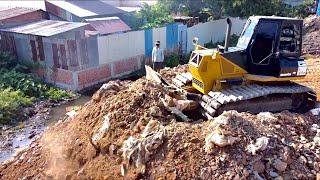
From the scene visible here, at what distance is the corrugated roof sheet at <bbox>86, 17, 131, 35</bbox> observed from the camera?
19327mm

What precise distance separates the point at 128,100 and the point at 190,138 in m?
1.95

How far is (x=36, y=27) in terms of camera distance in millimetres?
16750

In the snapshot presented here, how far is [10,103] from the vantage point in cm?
1307

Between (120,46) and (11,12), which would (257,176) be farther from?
(11,12)

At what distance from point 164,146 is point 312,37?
16.1 metres

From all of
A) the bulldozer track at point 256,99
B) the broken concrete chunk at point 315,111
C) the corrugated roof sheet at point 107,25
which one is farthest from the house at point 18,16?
the broken concrete chunk at point 315,111

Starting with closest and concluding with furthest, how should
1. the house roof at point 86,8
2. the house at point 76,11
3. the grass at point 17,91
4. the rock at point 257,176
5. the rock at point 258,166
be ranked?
the rock at point 257,176, the rock at point 258,166, the grass at point 17,91, the house at point 76,11, the house roof at point 86,8

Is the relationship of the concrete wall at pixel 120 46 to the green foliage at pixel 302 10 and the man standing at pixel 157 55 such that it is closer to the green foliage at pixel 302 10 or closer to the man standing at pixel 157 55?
the man standing at pixel 157 55

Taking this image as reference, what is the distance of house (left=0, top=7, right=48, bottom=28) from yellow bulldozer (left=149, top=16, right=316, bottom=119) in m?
11.7

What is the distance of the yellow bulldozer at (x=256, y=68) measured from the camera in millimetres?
8750

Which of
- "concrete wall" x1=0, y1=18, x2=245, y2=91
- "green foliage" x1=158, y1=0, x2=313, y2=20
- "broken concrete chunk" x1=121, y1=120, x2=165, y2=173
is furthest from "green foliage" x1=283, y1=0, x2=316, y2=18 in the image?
"broken concrete chunk" x1=121, y1=120, x2=165, y2=173

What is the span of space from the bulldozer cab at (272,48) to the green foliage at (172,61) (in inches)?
360

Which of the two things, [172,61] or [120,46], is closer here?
[120,46]

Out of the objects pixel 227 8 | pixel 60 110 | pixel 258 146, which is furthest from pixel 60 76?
pixel 227 8
